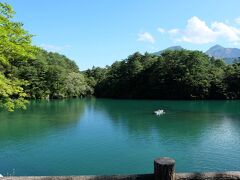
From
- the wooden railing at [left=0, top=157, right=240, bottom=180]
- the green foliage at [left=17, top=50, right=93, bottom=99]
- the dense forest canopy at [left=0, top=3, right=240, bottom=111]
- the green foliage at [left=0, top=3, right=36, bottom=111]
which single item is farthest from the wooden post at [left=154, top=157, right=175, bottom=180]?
the green foliage at [left=17, top=50, right=93, bottom=99]

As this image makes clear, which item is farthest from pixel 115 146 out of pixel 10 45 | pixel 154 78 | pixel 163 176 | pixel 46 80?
pixel 154 78

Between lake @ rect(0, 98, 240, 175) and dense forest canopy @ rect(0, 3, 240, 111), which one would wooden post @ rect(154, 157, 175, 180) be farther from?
dense forest canopy @ rect(0, 3, 240, 111)

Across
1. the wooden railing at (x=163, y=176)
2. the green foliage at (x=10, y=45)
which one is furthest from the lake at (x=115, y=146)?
the wooden railing at (x=163, y=176)

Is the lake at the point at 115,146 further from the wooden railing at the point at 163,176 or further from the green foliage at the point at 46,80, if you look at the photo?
the green foliage at the point at 46,80

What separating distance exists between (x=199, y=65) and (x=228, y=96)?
29.6 ft

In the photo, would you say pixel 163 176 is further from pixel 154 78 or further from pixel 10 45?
pixel 154 78

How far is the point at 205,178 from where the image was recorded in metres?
3.50

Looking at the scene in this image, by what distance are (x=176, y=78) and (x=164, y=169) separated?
6421 centimetres

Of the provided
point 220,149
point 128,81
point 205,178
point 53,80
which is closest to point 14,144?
point 220,149

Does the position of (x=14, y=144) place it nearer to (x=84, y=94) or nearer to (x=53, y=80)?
(x=53, y=80)

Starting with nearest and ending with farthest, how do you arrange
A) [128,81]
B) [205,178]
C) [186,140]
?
[205,178] < [186,140] < [128,81]

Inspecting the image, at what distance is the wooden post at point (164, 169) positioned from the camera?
3258 millimetres

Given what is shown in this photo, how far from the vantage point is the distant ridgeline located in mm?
64062

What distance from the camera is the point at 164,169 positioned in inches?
129
